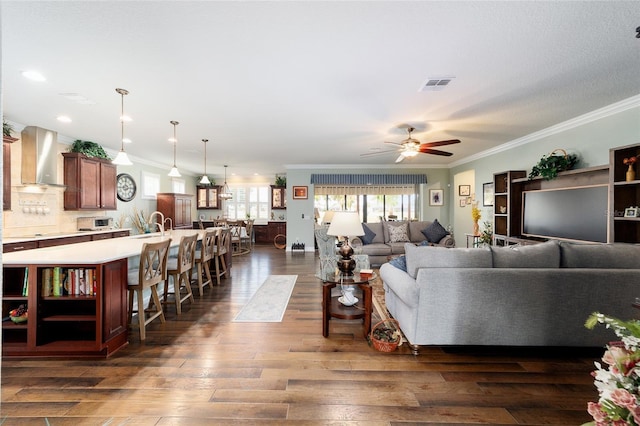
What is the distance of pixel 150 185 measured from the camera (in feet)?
26.0

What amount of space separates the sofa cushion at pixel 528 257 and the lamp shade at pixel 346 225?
4.01 feet

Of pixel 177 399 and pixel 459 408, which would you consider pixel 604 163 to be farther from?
pixel 177 399

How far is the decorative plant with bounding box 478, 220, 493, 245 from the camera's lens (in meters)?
5.90

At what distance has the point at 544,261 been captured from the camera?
2594 mm

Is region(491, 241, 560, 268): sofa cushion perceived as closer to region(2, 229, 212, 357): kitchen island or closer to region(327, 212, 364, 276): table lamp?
region(327, 212, 364, 276): table lamp

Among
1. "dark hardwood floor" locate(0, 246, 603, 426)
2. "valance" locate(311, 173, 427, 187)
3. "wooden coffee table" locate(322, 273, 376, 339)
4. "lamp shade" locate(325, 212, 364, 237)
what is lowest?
"dark hardwood floor" locate(0, 246, 603, 426)

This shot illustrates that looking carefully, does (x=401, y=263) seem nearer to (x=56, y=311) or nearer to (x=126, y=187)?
(x=56, y=311)

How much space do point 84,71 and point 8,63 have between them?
0.58 m

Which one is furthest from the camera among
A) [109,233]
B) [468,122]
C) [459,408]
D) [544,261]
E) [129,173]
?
[129,173]

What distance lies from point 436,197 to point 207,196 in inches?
294

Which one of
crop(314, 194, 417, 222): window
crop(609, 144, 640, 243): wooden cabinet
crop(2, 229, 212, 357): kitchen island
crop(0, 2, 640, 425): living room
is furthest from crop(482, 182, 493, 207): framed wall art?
crop(2, 229, 212, 357): kitchen island

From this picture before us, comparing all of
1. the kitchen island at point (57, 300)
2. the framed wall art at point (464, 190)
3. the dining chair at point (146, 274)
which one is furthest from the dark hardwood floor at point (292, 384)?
the framed wall art at point (464, 190)

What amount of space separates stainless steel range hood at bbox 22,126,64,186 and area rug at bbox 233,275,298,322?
3.80 meters

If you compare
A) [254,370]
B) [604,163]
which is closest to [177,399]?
[254,370]
